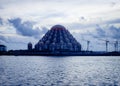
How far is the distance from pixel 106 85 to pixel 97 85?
51.0 inches

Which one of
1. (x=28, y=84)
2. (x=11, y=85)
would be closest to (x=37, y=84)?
(x=28, y=84)

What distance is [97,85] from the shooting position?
128 feet

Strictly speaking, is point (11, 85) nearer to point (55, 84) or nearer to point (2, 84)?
point (2, 84)

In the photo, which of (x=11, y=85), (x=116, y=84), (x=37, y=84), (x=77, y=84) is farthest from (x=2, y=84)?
(x=116, y=84)

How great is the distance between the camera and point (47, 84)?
40.5 metres

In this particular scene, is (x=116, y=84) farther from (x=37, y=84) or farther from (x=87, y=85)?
(x=37, y=84)

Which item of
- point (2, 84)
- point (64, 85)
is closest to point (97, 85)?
point (64, 85)

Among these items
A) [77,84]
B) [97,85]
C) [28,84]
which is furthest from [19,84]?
[97,85]

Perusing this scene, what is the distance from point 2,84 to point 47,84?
6.25 metres

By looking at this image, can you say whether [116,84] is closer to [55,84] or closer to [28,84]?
[55,84]

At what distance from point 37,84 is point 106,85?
31.5 ft

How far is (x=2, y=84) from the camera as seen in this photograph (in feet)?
130

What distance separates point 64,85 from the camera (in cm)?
3912

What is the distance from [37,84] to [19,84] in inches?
98.7
